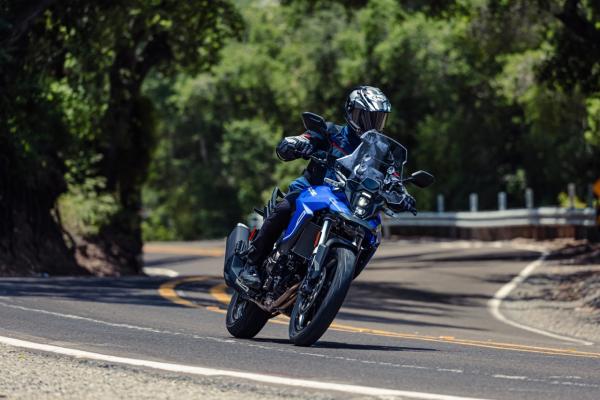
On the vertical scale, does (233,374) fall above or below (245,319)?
above

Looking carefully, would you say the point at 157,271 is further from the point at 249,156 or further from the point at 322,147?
the point at 249,156

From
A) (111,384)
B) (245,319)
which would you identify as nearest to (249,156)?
(245,319)

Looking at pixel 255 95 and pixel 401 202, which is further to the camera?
pixel 255 95

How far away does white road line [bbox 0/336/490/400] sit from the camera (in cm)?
750

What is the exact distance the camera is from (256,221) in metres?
48.0

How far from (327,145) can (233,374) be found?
2.75m

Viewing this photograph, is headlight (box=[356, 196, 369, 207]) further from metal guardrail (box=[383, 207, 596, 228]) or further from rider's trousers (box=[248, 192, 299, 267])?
metal guardrail (box=[383, 207, 596, 228])

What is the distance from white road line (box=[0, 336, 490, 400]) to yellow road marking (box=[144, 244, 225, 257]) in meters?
27.4

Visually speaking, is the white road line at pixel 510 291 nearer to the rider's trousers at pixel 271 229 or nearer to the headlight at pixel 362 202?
the rider's trousers at pixel 271 229

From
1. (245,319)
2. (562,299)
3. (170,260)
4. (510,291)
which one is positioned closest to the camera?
(245,319)

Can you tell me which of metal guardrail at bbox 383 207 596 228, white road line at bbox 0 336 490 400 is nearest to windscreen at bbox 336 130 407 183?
white road line at bbox 0 336 490 400

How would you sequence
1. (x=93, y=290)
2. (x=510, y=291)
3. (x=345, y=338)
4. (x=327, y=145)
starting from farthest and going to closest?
(x=510, y=291) → (x=93, y=290) → (x=345, y=338) → (x=327, y=145)

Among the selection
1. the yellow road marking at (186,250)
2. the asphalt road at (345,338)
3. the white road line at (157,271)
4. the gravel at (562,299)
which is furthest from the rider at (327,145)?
the yellow road marking at (186,250)

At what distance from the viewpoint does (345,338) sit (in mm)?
11508
